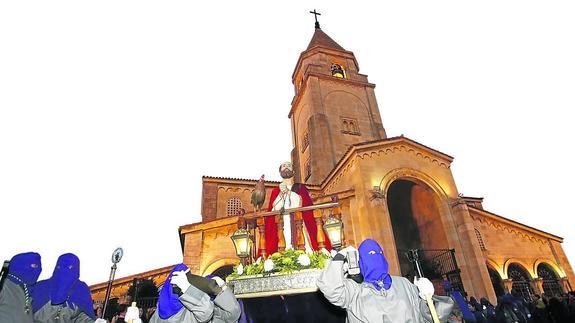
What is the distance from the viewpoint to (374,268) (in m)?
3.23

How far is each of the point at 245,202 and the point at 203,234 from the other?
666 centimetres

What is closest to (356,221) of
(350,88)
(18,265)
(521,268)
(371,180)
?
(371,180)

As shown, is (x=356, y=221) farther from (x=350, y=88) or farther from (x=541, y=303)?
(x=350, y=88)

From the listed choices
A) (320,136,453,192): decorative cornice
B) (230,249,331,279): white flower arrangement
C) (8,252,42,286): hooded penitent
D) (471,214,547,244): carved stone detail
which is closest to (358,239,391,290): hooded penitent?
(230,249,331,279): white flower arrangement

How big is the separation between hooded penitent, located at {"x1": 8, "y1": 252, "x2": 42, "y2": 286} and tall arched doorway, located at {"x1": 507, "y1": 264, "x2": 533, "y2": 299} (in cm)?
2253

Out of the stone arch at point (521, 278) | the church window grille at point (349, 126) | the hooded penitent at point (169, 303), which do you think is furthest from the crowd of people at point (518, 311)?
the church window grille at point (349, 126)

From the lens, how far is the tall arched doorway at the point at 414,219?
16.8m

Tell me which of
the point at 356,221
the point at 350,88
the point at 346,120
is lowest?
the point at 356,221

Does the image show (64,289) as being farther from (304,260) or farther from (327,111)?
(327,111)

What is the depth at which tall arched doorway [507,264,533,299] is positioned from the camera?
17875 millimetres

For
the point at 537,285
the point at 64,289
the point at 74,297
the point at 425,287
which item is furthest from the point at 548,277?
the point at 64,289

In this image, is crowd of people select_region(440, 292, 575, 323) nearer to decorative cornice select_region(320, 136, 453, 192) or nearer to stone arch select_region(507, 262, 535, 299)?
decorative cornice select_region(320, 136, 453, 192)

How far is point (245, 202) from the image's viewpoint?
2244 centimetres

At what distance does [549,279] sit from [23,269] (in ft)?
84.1
